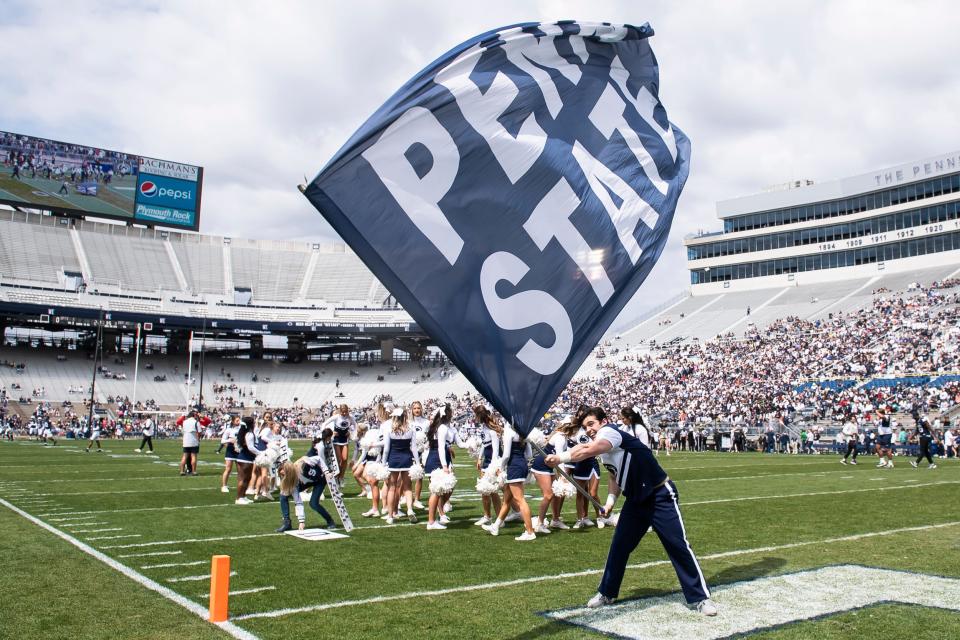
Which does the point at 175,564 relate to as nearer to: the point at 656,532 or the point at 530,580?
the point at 530,580

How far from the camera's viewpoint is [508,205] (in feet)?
17.0

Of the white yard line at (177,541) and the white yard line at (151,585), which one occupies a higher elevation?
the white yard line at (151,585)

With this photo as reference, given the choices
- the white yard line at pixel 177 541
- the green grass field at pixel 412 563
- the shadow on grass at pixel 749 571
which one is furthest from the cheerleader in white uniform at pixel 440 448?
the shadow on grass at pixel 749 571

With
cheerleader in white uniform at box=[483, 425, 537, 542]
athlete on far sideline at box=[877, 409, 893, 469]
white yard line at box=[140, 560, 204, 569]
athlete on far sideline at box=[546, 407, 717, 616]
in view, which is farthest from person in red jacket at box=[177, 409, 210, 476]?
athlete on far sideline at box=[877, 409, 893, 469]

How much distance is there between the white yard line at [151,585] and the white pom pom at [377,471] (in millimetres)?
3657

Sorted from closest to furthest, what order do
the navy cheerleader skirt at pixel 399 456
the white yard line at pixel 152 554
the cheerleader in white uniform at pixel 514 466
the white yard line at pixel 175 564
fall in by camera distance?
1. the white yard line at pixel 175 564
2. the white yard line at pixel 152 554
3. the cheerleader in white uniform at pixel 514 466
4. the navy cheerleader skirt at pixel 399 456

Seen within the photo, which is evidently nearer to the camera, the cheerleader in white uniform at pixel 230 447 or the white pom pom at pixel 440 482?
the white pom pom at pixel 440 482

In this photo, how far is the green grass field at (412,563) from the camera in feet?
17.3

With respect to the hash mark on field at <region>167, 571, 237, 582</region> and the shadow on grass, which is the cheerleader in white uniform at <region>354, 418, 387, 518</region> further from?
the shadow on grass

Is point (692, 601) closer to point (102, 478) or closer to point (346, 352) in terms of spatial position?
point (102, 478)

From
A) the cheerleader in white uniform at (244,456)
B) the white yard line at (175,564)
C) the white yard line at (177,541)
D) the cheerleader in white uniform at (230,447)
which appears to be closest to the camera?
the white yard line at (175,564)

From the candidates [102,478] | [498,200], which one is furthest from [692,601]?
[102,478]

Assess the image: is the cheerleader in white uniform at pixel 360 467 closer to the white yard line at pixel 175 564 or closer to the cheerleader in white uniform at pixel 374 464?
the cheerleader in white uniform at pixel 374 464

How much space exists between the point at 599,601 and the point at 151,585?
3.81 metres
